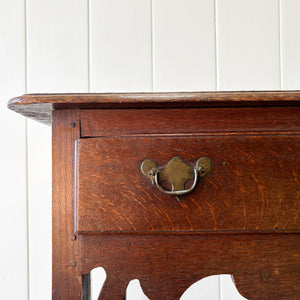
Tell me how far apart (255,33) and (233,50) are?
0.29 feet

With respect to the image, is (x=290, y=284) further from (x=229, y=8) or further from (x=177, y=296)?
(x=229, y=8)

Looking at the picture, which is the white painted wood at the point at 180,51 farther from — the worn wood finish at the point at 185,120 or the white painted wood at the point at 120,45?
the worn wood finish at the point at 185,120

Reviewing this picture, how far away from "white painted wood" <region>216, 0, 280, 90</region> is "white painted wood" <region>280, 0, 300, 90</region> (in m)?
0.02

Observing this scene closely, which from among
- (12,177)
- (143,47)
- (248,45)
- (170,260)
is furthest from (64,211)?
(248,45)

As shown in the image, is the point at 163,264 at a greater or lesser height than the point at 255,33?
lesser

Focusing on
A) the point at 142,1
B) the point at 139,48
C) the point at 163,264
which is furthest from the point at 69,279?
the point at 142,1

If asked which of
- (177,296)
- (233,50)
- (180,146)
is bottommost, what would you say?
(177,296)

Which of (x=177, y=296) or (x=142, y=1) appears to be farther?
(x=142, y=1)

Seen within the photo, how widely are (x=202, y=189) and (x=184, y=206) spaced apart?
0.04m

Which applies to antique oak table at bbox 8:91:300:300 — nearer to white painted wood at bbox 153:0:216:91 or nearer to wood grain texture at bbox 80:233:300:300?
wood grain texture at bbox 80:233:300:300

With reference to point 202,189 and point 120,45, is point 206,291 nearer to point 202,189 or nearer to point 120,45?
point 202,189

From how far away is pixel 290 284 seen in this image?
19.8 inches

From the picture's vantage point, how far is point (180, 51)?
3.40 feet

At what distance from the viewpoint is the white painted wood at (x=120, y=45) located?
1033 mm
